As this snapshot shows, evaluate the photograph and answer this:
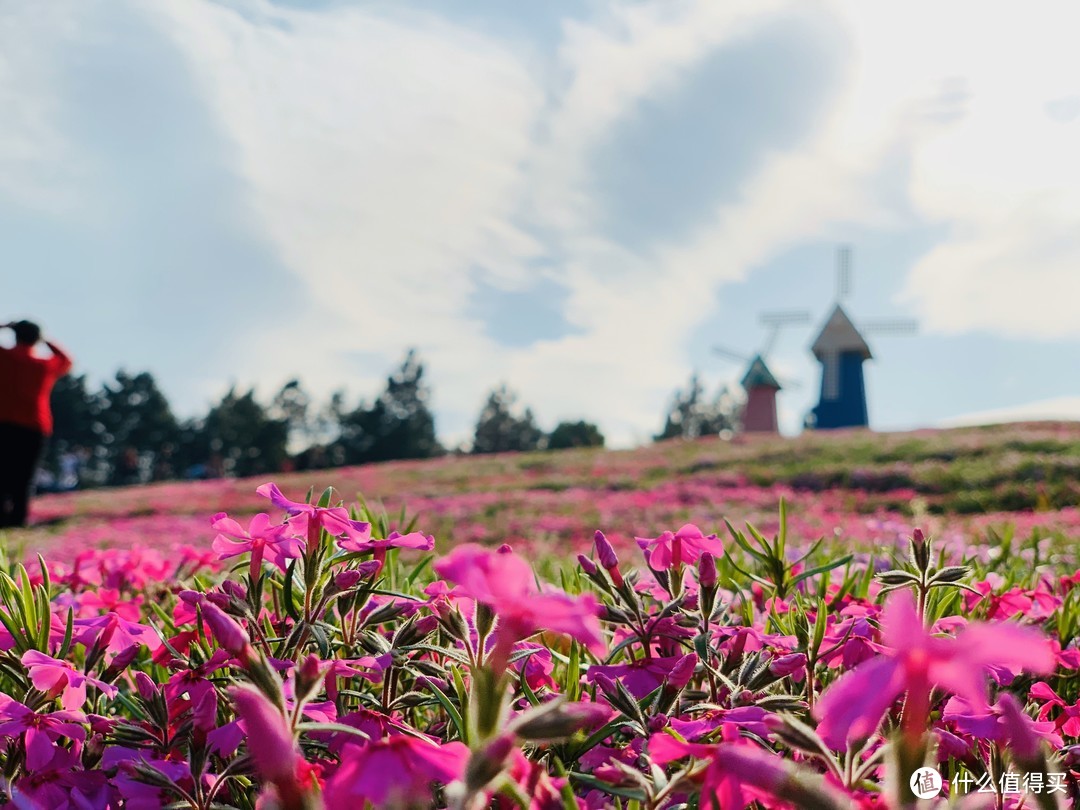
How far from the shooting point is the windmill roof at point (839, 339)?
39.7m

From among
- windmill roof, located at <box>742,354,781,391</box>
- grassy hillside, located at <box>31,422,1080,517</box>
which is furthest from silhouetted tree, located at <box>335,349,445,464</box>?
grassy hillside, located at <box>31,422,1080,517</box>

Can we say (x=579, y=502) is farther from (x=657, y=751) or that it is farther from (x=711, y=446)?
(x=657, y=751)

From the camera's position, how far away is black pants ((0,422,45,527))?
11.4 meters

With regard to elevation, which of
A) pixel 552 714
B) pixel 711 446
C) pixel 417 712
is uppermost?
pixel 711 446

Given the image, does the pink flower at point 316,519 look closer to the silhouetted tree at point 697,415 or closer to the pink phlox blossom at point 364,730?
the pink phlox blossom at point 364,730

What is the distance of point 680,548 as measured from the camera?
60.7 inches

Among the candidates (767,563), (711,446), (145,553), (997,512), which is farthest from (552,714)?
(711,446)

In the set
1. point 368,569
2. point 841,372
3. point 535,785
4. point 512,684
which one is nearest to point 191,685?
point 368,569

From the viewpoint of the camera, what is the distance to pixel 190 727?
124 cm

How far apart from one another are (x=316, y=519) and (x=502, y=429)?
6783cm

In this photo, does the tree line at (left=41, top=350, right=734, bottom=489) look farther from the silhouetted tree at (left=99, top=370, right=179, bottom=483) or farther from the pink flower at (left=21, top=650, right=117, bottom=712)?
the pink flower at (left=21, top=650, right=117, bottom=712)

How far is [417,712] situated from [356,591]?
0.47 meters

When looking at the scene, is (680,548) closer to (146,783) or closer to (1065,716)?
(1065,716)

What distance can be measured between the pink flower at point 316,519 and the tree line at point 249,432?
55.1m
